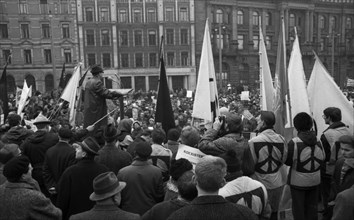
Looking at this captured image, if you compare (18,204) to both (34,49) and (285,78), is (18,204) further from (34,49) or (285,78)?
(34,49)

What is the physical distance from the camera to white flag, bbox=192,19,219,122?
305 inches

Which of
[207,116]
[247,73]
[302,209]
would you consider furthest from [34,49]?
[302,209]

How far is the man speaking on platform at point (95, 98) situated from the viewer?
6.42m

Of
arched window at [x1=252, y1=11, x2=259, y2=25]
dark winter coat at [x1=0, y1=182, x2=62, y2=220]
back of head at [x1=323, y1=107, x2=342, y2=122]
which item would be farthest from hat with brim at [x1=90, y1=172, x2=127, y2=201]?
arched window at [x1=252, y1=11, x2=259, y2=25]

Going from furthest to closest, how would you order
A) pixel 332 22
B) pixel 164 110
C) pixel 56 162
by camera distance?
pixel 332 22 < pixel 164 110 < pixel 56 162

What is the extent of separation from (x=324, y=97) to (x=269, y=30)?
5142 centimetres

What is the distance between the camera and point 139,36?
48.5m

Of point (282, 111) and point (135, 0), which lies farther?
point (135, 0)

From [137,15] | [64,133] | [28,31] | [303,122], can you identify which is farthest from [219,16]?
[64,133]

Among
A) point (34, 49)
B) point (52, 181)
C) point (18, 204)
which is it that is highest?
point (34, 49)

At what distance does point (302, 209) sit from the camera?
5504mm

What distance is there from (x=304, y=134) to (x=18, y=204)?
12.8 ft

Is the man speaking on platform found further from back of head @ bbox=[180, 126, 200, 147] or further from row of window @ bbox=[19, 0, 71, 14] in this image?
row of window @ bbox=[19, 0, 71, 14]

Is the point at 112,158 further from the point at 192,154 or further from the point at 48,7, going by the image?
the point at 48,7
